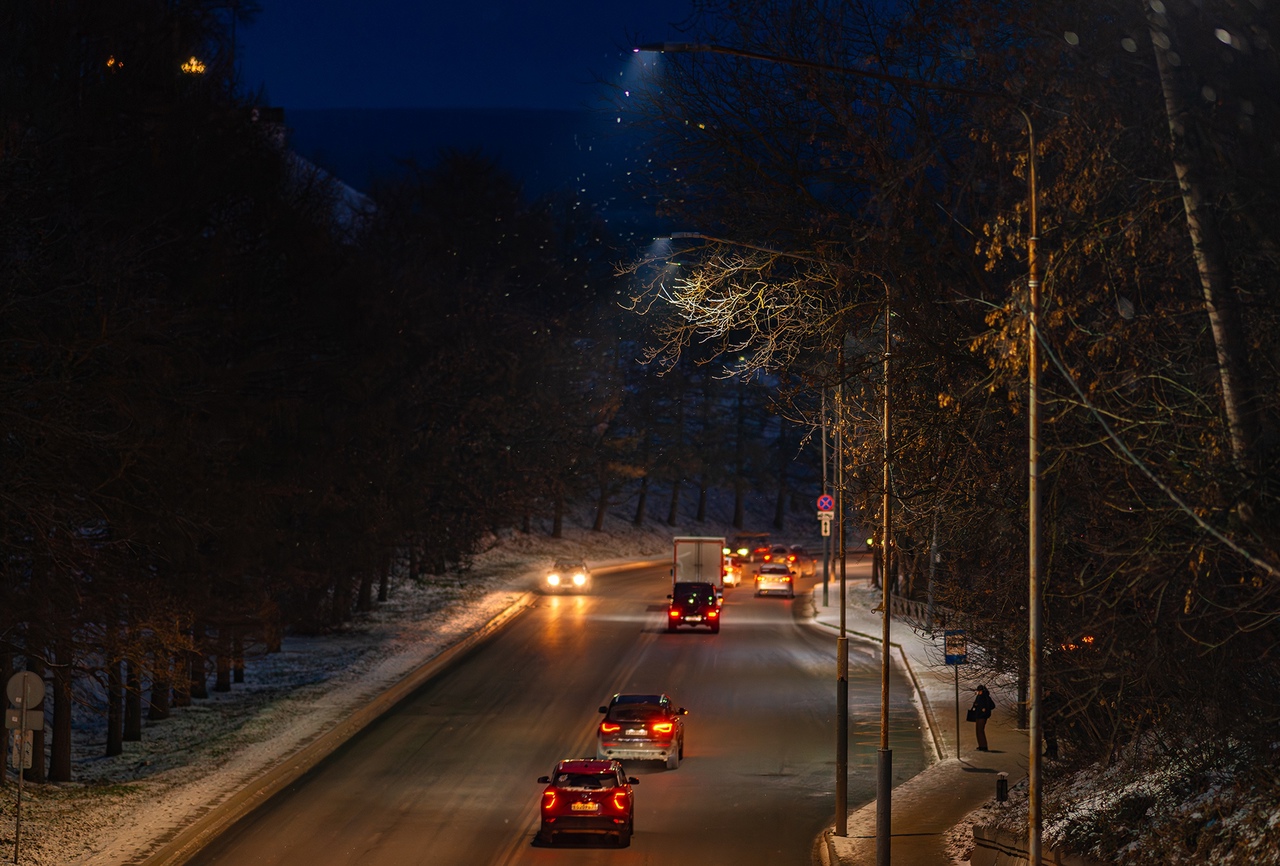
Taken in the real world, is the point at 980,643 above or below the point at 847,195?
below

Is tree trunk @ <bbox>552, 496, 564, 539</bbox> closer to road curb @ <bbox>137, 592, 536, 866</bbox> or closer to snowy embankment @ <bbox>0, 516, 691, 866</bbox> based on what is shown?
snowy embankment @ <bbox>0, 516, 691, 866</bbox>

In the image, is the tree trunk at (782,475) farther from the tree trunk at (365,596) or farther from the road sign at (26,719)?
the road sign at (26,719)

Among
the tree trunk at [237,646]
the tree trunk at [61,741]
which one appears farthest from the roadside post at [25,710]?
the tree trunk at [237,646]

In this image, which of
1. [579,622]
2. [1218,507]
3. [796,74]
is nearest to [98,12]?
[796,74]

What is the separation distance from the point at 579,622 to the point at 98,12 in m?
31.8

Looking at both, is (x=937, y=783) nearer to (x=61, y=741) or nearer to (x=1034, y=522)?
(x=1034, y=522)

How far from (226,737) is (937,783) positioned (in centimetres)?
1612

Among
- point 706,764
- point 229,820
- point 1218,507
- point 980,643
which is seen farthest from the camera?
point 706,764

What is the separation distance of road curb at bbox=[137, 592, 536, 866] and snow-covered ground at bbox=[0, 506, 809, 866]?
0.26m

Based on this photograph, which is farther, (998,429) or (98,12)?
(98,12)

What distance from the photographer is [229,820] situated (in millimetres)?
22281

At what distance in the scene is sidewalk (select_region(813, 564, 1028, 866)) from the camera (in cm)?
1984

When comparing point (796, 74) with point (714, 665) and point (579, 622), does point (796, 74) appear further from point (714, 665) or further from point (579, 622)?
point (579, 622)

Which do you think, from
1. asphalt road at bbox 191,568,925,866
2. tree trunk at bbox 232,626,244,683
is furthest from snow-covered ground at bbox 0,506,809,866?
asphalt road at bbox 191,568,925,866
